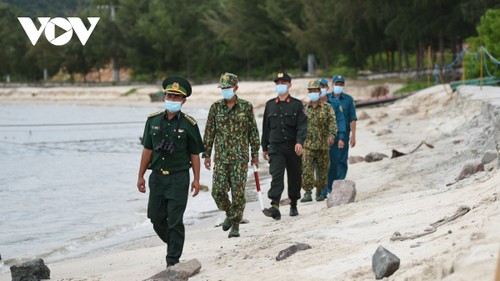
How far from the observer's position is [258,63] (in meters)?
78.6

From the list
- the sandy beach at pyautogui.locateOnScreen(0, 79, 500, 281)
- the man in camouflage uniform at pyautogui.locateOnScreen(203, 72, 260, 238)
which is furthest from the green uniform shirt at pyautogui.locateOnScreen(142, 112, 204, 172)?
the man in camouflage uniform at pyautogui.locateOnScreen(203, 72, 260, 238)

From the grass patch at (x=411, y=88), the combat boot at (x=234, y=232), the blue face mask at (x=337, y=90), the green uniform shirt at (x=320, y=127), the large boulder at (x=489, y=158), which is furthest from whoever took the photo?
the grass patch at (x=411, y=88)

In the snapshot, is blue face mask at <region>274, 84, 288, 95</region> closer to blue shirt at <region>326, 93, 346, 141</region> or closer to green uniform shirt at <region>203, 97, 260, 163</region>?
green uniform shirt at <region>203, 97, 260, 163</region>

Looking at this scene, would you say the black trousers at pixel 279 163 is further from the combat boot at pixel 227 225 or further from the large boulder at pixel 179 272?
the large boulder at pixel 179 272

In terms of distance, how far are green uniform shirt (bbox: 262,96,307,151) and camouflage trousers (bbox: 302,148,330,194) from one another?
134cm

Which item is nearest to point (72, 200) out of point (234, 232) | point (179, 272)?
point (234, 232)

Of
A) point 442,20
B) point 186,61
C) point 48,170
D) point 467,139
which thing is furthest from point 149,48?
point 467,139

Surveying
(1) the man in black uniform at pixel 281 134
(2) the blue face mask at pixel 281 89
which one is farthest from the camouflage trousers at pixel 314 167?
(2) the blue face mask at pixel 281 89

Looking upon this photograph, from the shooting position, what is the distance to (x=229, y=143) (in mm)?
8930

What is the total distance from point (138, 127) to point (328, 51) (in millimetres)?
22950

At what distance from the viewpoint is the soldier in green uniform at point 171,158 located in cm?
735

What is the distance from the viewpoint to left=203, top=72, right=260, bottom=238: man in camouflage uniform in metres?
8.91

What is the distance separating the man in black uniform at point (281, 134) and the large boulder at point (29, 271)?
303 centimetres

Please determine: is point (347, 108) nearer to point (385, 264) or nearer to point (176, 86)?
point (176, 86)
